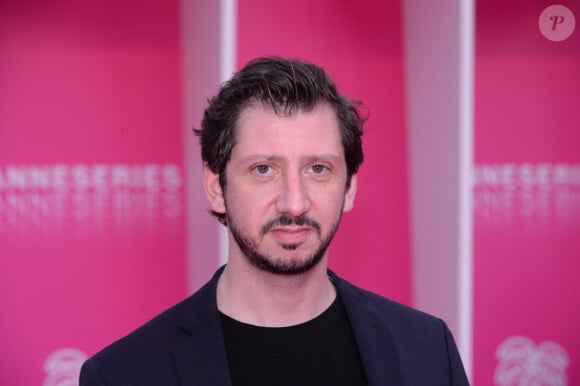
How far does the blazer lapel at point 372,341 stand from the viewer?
1306mm

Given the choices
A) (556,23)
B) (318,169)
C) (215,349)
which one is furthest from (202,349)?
→ (556,23)

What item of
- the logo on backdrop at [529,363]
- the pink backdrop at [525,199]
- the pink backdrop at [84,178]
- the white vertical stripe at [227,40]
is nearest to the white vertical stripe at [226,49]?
the white vertical stripe at [227,40]

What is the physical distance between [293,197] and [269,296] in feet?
0.63

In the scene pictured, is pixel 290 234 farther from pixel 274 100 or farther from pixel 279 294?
pixel 274 100

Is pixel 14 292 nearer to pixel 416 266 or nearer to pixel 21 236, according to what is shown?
pixel 21 236

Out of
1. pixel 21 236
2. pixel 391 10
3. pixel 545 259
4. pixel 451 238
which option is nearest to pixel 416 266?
pixel 451 238

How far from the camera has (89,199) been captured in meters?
1.79

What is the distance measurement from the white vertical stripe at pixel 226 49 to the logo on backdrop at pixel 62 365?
0.41 meters

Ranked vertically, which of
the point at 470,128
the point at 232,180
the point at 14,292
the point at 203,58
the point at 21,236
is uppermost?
the point at 203,58

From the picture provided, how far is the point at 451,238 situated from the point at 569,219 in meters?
0.36

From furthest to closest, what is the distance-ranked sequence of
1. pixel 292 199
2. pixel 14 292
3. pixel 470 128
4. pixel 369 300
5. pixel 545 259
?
pixel 545 259 → pixel 470 128 → pixel 14 292 → pixel 369 300 → pixel 292 199

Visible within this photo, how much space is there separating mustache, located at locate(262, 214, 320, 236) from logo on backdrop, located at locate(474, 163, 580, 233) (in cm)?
79

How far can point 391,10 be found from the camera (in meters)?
1.93

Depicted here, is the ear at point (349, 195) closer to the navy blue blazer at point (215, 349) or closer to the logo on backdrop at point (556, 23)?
the navy blue blazer at point (215, 349)
